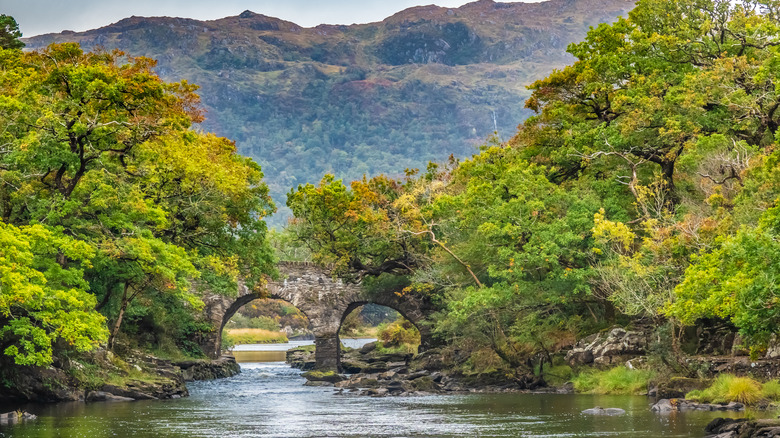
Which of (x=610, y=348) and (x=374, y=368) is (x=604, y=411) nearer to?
(x=610, y=348)

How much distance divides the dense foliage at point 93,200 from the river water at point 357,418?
333 centimetres

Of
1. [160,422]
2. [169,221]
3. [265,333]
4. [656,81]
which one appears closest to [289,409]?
[160,422]

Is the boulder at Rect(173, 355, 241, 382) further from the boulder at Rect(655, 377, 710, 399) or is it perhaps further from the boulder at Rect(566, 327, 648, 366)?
the boulder at Rect(655, 377, 710, 399)

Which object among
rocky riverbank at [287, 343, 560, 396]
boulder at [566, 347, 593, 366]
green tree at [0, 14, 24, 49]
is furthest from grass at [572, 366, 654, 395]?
green tree at [0, 14, 24, 49]

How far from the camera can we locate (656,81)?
40031mm

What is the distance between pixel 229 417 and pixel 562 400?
1254 cm

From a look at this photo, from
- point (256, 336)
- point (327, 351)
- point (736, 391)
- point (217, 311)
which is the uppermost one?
point (217, 311)

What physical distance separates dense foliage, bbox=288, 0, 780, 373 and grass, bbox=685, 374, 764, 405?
2894 mm

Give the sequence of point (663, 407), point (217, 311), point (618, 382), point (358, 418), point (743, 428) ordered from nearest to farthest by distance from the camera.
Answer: point (743, 428) < point (663, 407) < point (358, 418) < point (618, 382) < point (217, 311)

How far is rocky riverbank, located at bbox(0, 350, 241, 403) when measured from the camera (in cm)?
3173

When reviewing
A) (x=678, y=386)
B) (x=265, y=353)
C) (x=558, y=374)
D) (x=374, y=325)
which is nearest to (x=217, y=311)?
(x=558, y=374)

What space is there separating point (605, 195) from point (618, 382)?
10.1 meters

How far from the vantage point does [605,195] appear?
1597 inches

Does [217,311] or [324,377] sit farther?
[217,311]
